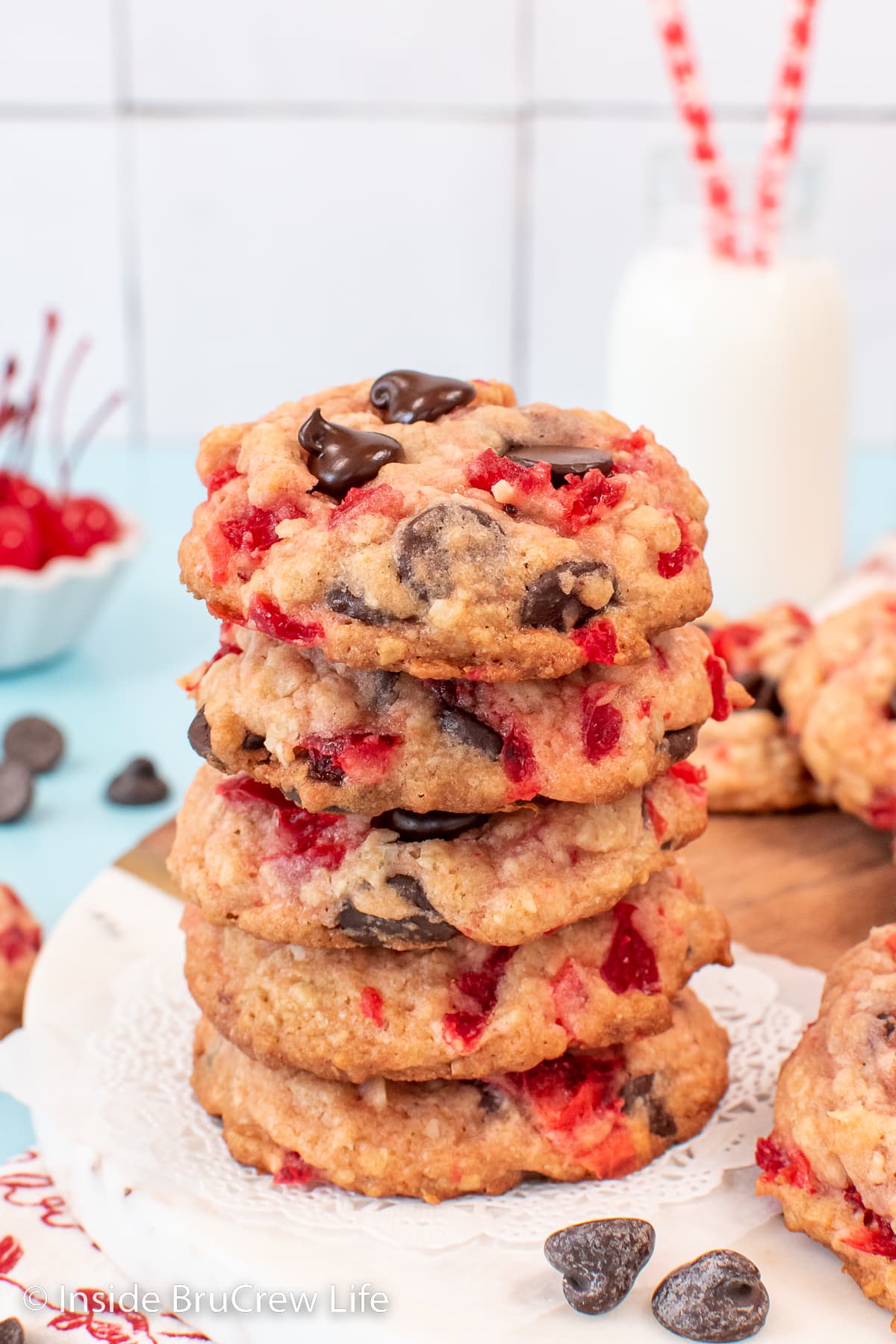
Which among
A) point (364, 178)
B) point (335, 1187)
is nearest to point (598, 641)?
point (335, 1187)

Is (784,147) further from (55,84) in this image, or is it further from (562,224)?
(55,84)

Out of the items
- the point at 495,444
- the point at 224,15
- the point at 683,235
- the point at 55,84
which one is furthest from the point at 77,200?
the point at 495,444

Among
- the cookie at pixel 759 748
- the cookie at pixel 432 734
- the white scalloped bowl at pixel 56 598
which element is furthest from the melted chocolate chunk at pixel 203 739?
the white scalloped bowl at pixel 56 598

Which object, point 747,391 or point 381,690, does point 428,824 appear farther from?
point 747,391

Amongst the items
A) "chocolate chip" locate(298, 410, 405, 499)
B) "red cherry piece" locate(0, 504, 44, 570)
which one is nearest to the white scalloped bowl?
"red cherry piece" locate(0, 504, 44, 570)

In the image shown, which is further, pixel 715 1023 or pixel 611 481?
pixel 715 1023

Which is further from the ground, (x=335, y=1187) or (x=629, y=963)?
(x=629, y=963)
